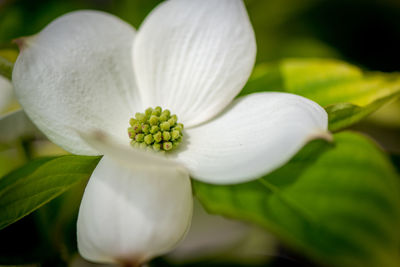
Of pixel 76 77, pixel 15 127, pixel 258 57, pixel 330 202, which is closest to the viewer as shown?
pixel 330 202

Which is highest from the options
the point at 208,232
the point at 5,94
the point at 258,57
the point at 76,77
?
the point at 76,77

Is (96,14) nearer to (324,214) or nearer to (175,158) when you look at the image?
(175,158)

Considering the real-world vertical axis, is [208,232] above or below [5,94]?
below

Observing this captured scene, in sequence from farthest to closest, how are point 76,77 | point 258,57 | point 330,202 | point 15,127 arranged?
1. point 258,57
2. point 15,127
3. point 76,77
4. point 330,202

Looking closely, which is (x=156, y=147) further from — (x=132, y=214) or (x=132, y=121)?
(x=132, y=214)

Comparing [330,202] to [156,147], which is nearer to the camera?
[330,202]

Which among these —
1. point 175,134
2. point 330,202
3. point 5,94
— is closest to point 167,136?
point 175,134
